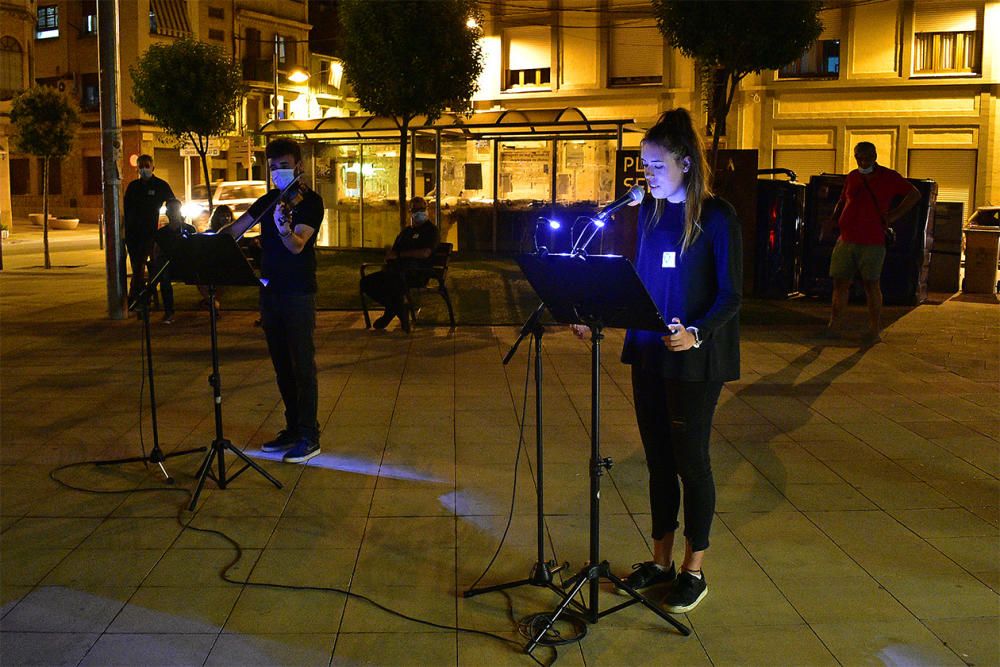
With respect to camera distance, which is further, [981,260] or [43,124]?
[43,124]

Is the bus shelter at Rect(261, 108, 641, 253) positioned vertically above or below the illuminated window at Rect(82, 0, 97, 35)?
below

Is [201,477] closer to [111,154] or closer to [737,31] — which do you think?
[111,154]

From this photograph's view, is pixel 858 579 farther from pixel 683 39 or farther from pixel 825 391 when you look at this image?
pixel 683 39

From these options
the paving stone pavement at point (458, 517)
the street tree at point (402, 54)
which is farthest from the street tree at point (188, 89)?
the paving stone pavement at point (458, 517)

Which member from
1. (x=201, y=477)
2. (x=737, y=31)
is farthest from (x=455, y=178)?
(x=201, y=477)

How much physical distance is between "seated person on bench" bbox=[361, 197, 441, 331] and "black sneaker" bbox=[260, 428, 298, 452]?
475 cm

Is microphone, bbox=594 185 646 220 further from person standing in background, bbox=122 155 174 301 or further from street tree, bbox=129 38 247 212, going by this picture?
street tree, bbox=129 38 247 212

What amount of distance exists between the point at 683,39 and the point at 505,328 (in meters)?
4.75

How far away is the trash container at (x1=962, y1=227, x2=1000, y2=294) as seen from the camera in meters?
15.3

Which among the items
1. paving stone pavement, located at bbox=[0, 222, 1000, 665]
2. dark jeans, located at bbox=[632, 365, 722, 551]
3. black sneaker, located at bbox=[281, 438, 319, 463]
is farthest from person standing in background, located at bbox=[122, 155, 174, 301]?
dark jeans, located at bbox=[632, 365, 722, 551]

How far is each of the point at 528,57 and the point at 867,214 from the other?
25.1 m

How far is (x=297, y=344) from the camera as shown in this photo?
20.2 ft

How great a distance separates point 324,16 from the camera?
57.8 m

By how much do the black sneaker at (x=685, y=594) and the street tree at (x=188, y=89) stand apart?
19576mm
